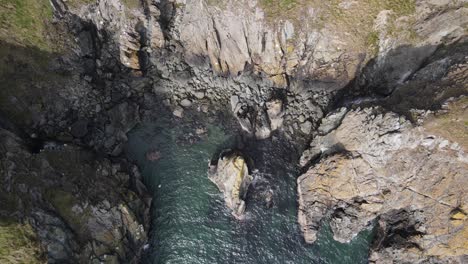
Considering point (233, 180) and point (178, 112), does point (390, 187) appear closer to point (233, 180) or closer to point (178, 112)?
point (233, 180)

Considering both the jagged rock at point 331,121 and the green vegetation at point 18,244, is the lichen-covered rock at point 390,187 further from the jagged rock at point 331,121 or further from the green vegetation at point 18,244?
the green vegetation at point 18,244

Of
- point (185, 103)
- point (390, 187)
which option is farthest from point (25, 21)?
point (390, 187)

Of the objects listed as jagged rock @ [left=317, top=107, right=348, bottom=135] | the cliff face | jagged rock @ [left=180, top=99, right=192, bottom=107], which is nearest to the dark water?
the cliff face

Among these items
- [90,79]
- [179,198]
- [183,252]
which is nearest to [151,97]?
[90,79]

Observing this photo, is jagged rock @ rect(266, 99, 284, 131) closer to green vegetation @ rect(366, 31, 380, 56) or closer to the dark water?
the dark water

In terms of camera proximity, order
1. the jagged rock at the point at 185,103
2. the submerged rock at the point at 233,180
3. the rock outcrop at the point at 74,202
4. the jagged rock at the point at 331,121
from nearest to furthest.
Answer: the rock outcrop at the point at 74,202
the submerged rock at the point at 233,180
the jagged rock at the point at 331,121
the jagged rock at the point at 185,103

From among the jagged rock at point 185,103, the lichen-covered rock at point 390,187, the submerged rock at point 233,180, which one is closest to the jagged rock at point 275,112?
the lichen-covered rock at point 390,187

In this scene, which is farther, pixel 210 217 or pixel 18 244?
pixel 210 217
